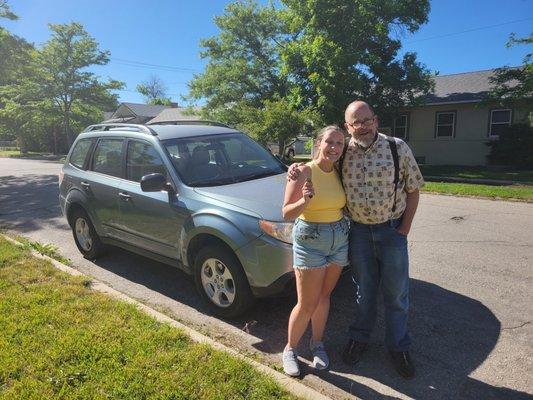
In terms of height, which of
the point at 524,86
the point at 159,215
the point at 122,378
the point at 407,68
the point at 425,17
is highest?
the point at 425,17

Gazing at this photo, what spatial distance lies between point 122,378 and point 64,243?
454 cm

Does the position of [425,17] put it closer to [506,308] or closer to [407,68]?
[407,68]

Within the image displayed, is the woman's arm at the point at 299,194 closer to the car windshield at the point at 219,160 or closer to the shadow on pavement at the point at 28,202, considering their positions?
the car windshield at the point at 219,160

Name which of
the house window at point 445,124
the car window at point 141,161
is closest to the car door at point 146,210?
the car window at point 141,161

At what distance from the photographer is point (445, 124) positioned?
2253cm

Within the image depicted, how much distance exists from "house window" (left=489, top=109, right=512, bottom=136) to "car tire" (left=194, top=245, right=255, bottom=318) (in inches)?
789

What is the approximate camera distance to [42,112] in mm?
33219

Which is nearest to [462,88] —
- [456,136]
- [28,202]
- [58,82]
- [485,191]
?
[456,136]

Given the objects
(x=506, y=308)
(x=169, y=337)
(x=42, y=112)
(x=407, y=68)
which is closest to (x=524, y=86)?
(x=407, y=68)

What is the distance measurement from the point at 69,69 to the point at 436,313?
34154 millimetres

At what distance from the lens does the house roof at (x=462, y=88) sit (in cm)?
2114

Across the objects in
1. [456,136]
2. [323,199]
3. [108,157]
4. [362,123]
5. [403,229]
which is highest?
[456,136]

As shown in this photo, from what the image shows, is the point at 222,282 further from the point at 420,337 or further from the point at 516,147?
the point at 516,147

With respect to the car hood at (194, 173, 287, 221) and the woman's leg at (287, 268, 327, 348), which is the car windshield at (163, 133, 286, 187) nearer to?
the car hood at (194, 173, 287, 221)
